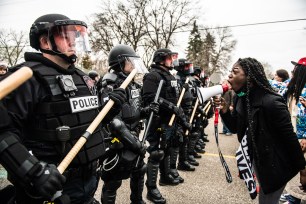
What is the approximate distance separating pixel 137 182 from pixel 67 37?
2.09 metres

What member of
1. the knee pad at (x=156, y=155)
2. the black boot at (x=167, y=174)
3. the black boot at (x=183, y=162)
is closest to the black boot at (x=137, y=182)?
the knee pad at (x=156, y=155)

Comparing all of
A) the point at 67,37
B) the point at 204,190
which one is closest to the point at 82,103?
the point at 67,37

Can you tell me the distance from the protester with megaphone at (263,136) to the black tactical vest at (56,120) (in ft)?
5.15

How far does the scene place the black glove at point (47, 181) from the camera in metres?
1.50

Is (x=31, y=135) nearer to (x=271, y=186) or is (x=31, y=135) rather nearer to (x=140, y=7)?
(x=271, y=186)

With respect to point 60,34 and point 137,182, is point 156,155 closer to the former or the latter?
point 137,182

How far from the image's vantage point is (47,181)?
1.51 m

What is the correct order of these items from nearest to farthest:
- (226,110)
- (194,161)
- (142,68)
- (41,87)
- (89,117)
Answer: (41,87) < (89,117) < (226,110) < (142,68) < (194,161)

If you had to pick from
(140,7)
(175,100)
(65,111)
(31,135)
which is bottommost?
(175,100)

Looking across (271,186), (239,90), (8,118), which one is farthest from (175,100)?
(8,118)

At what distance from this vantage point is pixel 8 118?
1.57 m

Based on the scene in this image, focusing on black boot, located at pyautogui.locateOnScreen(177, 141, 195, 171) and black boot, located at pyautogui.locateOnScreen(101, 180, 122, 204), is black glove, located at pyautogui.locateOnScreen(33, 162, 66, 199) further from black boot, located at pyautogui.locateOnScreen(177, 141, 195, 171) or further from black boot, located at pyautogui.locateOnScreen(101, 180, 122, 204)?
black boot, located at pyautogui.locateOnScreen(177, 141, 195, 171)

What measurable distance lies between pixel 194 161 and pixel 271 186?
11.0ft

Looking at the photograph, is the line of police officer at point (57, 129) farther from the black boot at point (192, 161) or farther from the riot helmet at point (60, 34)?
the black boot at point (192, 161)
